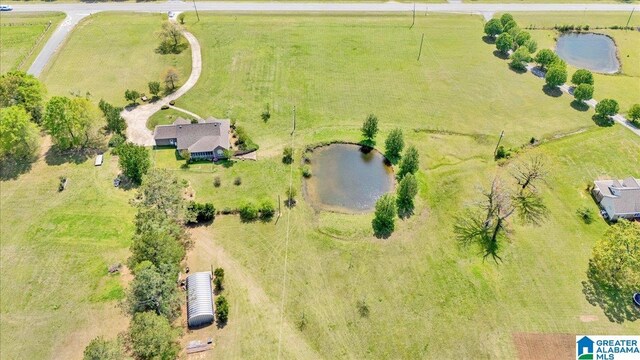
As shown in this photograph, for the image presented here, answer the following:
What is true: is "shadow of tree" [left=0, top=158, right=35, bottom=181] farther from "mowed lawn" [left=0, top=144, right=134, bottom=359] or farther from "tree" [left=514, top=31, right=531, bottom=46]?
"tree" [left=514, top=31, right=531, bottom=46]

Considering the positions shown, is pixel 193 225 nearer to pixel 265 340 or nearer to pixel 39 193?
pixel 265 340

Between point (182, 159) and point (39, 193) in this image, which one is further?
point (182, 159)

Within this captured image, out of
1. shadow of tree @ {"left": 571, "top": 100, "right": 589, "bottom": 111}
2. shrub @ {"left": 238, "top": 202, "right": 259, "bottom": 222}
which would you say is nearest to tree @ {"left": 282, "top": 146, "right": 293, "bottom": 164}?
shrub @ {"left": 238, "top": 202, "right": 259, "bottom": 222}

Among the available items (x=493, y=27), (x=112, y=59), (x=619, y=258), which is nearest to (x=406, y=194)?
(x=619, y=258)

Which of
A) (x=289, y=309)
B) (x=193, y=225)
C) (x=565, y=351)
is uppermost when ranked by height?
(x=193, y=225)

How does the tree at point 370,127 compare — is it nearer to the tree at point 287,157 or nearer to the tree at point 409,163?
the tree at point 409,163

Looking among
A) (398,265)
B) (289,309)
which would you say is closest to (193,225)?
(289,309)

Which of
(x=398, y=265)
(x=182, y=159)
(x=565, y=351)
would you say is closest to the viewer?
(x=565, y=351)
